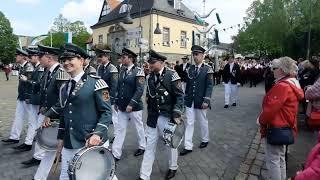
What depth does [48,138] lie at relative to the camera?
522 centimetres

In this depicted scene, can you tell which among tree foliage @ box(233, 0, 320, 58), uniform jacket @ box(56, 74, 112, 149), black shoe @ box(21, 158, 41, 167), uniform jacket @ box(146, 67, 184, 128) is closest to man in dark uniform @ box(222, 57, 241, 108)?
uniform jacket @ box(146, 67, 184, 128)

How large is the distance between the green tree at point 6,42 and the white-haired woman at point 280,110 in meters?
76.8

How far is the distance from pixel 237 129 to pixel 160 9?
3604 centimetres

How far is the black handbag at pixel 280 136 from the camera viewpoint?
512 centimetres

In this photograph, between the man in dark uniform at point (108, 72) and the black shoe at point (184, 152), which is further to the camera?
the man in dark uniform at point (108, 72)

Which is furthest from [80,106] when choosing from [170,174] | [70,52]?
[170,174]

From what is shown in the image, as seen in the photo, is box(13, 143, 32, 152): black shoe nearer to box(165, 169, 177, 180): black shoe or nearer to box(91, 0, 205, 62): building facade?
box(165, 169, 177, 180): black shoe

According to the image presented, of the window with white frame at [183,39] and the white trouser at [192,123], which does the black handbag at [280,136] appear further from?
the window with white frame at [183,39]

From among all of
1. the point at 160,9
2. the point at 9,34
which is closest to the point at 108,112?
the point at 160,9

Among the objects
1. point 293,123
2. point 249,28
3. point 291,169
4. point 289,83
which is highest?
point 249,28

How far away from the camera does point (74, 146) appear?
4344 mm

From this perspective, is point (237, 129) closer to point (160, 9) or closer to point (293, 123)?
point (293, 123)

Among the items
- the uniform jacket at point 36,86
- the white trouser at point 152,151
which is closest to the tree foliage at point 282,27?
the uniform jacket at point 36,86

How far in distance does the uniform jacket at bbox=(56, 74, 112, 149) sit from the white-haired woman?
7.24 feet
